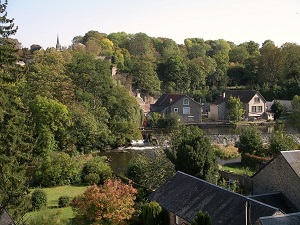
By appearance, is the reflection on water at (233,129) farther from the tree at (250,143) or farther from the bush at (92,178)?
the bush at (92,178)

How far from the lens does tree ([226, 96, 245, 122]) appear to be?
2676 inches

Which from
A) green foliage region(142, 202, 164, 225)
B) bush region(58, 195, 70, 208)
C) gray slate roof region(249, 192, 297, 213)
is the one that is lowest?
bush region(58, 195, 70, 208)

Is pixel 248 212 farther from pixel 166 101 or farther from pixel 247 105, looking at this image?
pixel 247 105

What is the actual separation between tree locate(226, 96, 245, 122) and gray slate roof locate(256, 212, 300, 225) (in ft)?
173

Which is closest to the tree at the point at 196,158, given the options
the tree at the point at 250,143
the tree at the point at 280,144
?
the tree at the point at 280,144

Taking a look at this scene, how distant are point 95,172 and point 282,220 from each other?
21.7m

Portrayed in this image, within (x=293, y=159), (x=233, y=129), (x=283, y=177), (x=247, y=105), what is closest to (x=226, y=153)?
(x=283, y=177)

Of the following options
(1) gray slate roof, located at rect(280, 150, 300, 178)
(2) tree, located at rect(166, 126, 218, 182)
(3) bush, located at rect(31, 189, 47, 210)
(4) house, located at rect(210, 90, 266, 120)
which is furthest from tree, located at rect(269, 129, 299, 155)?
(4) house, located at rect(210, 90, 266, 120)

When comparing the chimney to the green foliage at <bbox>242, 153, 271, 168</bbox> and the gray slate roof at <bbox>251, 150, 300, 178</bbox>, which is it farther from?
the green foliage at <bbox>242, 153, 271, 168</bbox>

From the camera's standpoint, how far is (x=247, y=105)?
2800 inches

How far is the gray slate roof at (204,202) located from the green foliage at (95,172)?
11.3m

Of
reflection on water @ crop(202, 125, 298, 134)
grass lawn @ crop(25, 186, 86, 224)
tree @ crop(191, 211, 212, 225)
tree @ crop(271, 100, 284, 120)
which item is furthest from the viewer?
tree @ crop(271, 100, 284, 120)

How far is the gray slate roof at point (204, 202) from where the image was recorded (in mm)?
18219

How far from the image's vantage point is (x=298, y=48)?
300 ft
